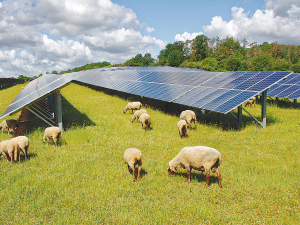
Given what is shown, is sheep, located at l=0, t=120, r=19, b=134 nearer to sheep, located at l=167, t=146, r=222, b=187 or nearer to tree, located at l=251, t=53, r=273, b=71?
sheep, located at l=167, t=146, r=222, b=187

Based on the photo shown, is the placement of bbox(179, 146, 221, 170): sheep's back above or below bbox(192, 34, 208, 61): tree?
below

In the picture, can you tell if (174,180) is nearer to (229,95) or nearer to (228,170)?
(228,170)

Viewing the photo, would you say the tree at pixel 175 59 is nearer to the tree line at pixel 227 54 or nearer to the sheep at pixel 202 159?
the tree line at pixel 227 54

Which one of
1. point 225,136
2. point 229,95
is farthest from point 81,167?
point 229,95

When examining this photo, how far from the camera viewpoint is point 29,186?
795cm

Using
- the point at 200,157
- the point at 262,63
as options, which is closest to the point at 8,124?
the point at 200,157

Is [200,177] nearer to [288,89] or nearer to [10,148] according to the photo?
[10,148]

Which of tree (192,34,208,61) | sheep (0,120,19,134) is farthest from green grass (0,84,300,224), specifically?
tree (192,34,208,61)

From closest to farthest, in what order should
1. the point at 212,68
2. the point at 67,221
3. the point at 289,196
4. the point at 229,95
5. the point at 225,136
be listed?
the point at 67,221 < the point at 289,196 < the point at 225,136 < the point at 229,95 < the point at 212,68

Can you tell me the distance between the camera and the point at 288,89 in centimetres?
2695

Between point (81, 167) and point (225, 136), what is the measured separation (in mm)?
9119

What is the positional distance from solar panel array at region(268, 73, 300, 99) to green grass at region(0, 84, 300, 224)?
14158 millimetres

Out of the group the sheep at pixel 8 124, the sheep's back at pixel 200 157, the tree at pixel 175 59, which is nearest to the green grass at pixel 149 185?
the sheep's back at pixel 200 157

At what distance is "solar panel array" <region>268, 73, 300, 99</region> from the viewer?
24.8 m
